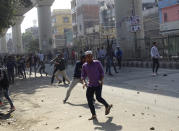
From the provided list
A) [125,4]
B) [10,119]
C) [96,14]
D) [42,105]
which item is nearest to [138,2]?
[125,4]

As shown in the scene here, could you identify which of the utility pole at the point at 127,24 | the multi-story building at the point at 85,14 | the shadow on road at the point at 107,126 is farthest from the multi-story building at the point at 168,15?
the shadow on road at the point at 107,126

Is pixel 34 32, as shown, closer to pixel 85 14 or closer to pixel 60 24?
pixel 60 24

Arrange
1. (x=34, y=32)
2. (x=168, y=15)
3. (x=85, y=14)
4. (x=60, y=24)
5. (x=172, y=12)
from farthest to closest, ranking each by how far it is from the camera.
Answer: (x=34, y=32) < (x=60, y=24) < (x=85, y=14) < (x=168, y=15) < (x=172, y=12)

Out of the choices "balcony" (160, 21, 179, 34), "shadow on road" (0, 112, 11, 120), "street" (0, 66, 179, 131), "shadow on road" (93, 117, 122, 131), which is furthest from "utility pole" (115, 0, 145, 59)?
"balcony" (160, 21, 179, 34)

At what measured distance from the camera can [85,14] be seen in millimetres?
72562

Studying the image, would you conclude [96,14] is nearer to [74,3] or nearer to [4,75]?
[74,3]

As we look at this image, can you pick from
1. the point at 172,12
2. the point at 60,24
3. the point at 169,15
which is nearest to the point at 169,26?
the point at 169,15

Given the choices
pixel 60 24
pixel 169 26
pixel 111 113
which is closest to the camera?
pixel 111 113

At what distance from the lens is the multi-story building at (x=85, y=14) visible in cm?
7226

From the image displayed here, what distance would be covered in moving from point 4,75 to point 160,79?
22.1ft

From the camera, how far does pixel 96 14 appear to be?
7506cm

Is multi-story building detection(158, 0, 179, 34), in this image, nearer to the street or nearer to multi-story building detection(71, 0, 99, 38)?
multi-story building detection(71, 0, 99, 38)

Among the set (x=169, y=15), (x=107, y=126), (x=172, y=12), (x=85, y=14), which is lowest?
(x=107, y=126)

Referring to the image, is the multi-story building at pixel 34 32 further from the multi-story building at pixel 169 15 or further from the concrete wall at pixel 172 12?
the concrete wall at pixel 172 12
